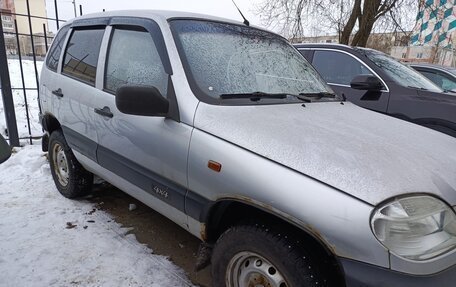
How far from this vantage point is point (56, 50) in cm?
395

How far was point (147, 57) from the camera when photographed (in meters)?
2.72

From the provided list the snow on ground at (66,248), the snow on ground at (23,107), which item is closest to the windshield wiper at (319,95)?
Result: the snow on ground at (66,248)

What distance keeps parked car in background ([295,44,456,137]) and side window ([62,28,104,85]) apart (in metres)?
3.00

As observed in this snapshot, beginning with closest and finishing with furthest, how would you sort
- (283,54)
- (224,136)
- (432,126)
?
(224,136) → (283,54) → (432,126)

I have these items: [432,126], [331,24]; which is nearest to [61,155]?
[432,126]

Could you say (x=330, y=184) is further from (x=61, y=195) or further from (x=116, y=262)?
(x=61, y=195)

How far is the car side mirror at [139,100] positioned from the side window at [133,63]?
0.81 feet

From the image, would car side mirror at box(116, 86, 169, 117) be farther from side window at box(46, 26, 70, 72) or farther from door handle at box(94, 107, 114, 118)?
side window at box(46, 26, 70, 72)

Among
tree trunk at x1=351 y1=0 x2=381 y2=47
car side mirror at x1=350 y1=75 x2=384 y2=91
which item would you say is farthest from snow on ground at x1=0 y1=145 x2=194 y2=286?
tree trunk at x1=351 y1=0 x2=381 y2=47

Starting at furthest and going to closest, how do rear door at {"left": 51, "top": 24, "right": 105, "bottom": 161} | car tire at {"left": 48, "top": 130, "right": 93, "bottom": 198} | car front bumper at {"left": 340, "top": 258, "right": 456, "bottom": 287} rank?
car tire at {"left": 48, "top": 130, "right": 93, "bottom": 198} < rear door at {"left": 51, "top": 24, "right": 105, "bottom": 161} < car front bumper at {"left": 340, "top": 258, "right": 456, "bottom": 287}

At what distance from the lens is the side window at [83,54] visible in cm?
326

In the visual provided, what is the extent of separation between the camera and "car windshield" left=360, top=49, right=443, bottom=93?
492 cm

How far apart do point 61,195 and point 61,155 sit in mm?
449

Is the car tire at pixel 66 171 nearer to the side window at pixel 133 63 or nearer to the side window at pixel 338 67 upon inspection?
the side window at pixel 133 63
